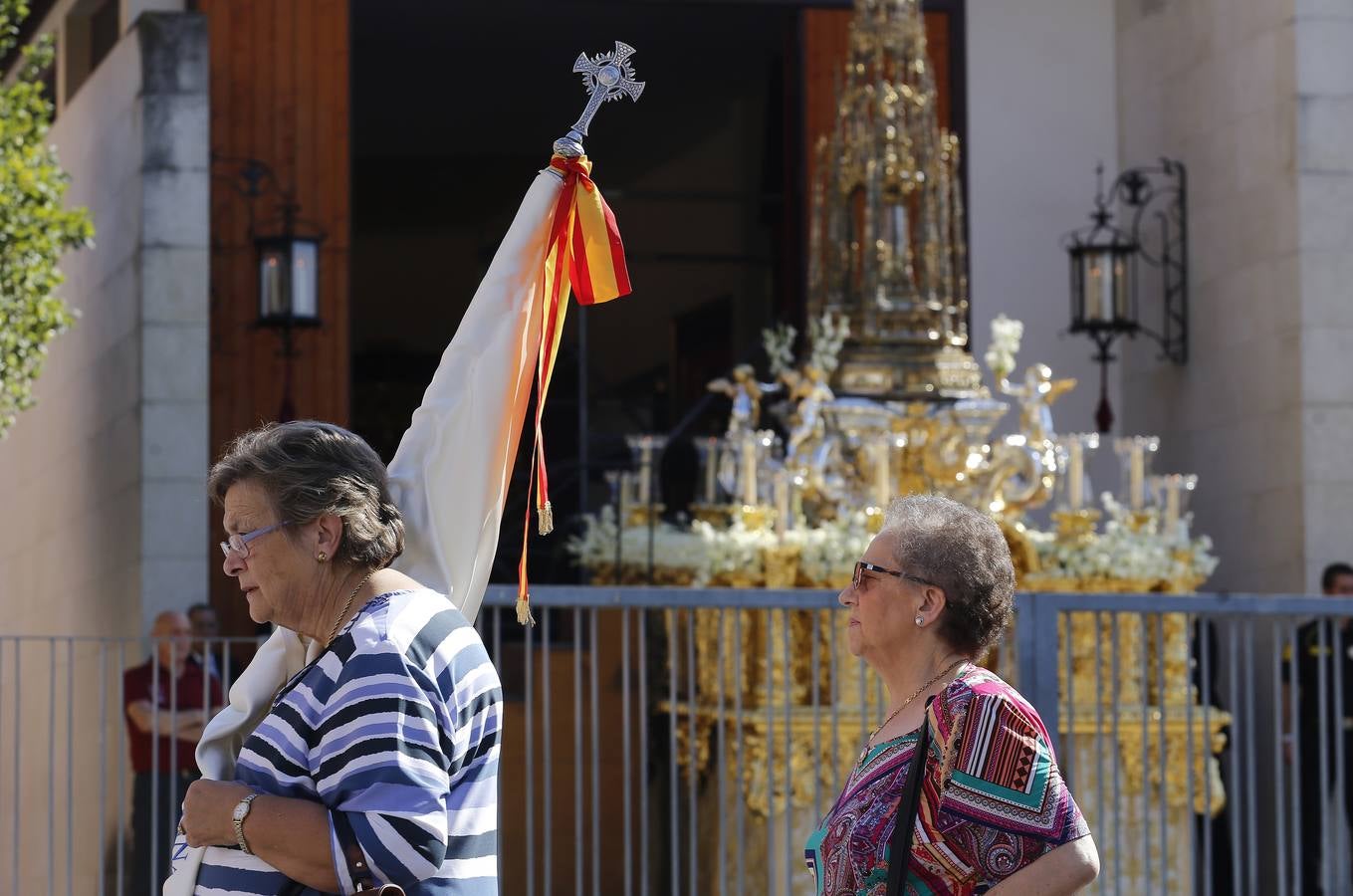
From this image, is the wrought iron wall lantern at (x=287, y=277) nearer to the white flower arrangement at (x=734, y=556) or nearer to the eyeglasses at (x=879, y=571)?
the white flower arrangement at (x=734, y=556)

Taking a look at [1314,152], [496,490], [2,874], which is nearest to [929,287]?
[1314,152]

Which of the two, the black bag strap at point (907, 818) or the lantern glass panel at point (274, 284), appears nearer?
the black bag strap at point (907, 818)

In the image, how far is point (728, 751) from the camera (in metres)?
7.66

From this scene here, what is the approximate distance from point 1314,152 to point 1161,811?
5.42 meters

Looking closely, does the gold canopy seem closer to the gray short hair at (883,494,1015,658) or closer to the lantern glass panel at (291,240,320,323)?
the lantern glass panel at (291,240,320,323)

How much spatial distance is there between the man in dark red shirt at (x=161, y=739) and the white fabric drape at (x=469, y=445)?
9.13 feet

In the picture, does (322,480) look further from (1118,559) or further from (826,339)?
(826,339)

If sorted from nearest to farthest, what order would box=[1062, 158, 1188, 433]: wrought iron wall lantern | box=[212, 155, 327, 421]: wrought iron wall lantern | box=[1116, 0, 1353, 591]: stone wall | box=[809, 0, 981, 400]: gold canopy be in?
1. box=[809, 0, 981, 400]: gold canopy
2. box=[1116, 0, 1353, 591]: stone wall
3. box=[212, 155, 327, 421]: wrought iron wall lantern
4. box=[1062, 158, 1188, 433]: wrought iron wall lantern

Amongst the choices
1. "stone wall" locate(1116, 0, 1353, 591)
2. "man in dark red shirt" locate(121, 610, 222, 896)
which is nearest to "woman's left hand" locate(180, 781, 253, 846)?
"man in dark red shirt" locate(121, 610, 222, 896)

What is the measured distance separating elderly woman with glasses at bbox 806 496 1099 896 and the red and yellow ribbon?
0.63 meters

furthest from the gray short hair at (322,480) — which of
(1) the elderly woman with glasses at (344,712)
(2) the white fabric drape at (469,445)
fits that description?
(2) the white fabric drape at (469,445)

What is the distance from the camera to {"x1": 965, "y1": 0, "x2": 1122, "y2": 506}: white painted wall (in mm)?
12680

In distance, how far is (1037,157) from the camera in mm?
12773

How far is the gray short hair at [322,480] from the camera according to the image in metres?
3.02
